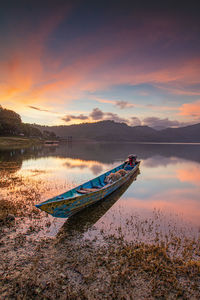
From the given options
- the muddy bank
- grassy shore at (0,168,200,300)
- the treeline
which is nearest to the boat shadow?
grassy shore at (0,168,200,300)

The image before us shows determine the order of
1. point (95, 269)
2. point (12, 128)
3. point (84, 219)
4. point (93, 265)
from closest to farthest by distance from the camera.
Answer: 1. point (95, 269)
2. point (93, 265)
3. point (84, 219)
4. point (12, 128)

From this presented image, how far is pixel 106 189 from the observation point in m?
14.5

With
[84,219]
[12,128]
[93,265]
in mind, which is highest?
[12,128]

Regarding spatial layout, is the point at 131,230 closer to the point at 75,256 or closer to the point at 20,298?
the point at 75,256

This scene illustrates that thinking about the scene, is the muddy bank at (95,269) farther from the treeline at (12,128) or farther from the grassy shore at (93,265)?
the treeline at (12,128)

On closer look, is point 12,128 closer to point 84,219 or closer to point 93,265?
point 84,219

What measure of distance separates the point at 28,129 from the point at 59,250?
138249 mm

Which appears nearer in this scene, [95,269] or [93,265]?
[95,269]

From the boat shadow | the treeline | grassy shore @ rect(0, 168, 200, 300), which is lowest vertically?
the boat shadow

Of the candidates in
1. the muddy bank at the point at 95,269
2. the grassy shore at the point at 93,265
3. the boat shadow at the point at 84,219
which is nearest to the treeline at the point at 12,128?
the boat shadow at the point at 84,219

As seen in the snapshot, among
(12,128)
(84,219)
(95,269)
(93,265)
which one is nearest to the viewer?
(95,269)

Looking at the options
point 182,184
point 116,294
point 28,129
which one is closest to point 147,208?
point 116,294

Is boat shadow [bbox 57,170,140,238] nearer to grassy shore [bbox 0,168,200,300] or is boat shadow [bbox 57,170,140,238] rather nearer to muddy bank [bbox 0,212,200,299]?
grassy shore [bbox 0,168,200,300]

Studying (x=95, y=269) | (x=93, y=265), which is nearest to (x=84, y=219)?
(x=93, y=265)
